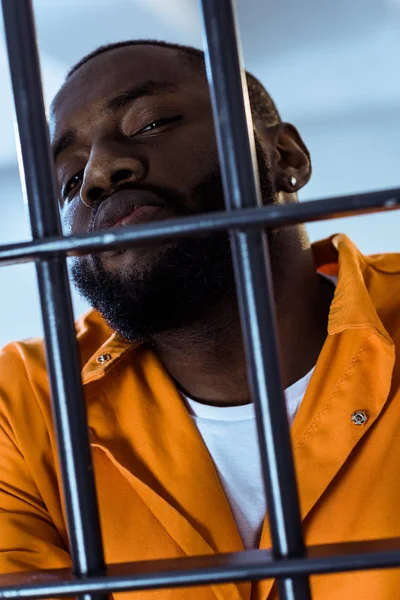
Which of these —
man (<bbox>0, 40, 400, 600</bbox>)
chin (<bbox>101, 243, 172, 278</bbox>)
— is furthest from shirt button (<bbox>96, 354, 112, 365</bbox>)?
chin (<bbox>101, 243, 172, 278</bbox>)

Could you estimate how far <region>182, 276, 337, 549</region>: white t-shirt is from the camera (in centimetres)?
105

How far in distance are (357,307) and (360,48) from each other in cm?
325

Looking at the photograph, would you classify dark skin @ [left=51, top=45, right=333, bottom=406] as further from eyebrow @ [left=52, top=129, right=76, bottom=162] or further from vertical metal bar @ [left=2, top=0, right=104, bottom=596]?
vertical metal bar @ [left=2, top=0, right=104, bottom=596]

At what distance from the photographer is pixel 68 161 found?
1.24 meters

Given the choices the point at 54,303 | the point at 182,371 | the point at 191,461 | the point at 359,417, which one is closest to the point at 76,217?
the point at 182,371

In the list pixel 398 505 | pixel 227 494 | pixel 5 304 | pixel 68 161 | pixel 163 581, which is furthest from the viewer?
pixel 5 304

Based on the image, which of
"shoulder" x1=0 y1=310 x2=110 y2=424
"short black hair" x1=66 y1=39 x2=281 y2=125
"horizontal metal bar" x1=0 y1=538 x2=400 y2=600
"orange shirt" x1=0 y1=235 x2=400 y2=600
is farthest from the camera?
"short black hair" x1=66 y1=39 x2=281 y2=125

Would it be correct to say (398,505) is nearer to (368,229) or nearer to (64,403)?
(64,403)

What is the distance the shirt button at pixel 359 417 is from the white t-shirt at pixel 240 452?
14 centimetres

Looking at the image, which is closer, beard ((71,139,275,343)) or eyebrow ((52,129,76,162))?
beard ((71,139,275,343))

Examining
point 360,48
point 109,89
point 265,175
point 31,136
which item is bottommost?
point 31,136

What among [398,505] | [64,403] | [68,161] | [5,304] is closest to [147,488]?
[398,505]

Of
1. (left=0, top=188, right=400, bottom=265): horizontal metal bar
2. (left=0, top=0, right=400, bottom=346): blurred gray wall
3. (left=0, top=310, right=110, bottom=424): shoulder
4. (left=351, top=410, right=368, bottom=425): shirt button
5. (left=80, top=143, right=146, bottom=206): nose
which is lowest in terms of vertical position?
(left=351, top=410, right=368, bottom=425): shirt button

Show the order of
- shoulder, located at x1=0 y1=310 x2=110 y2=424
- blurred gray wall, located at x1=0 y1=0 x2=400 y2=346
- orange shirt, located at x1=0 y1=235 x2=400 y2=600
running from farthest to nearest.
Result: blurred gray wall, located at x1=0 y1=0 x2=400 y2=346 < shoulder, located at x1=0 y1=310 x2=110 y2=424 < orange shirt, located at x1=0 y1=235 x2=400 y2=600
